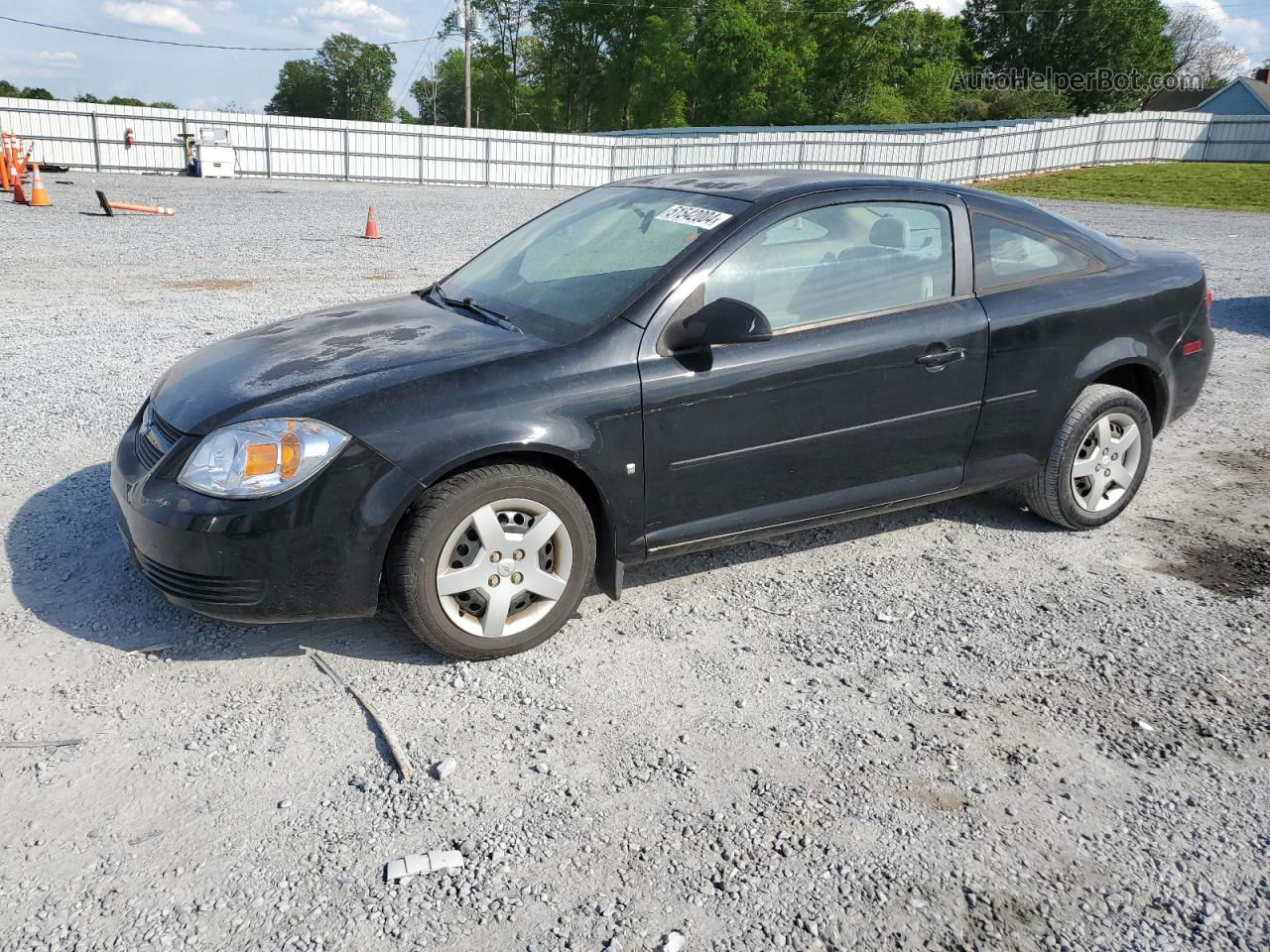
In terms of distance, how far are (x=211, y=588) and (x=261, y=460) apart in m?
0.45

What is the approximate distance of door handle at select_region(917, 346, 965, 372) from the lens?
4168 mm

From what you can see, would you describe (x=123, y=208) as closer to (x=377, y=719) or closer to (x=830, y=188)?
(x=830, y=188)

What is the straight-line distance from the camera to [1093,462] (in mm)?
4816

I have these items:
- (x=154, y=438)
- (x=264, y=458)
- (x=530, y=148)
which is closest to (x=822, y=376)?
(x=264, y=458)

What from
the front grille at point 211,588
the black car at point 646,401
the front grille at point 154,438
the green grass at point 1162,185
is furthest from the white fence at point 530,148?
the front grille at point 211,588

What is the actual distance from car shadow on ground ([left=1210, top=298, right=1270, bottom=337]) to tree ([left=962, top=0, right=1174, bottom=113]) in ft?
201

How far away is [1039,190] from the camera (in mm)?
29875

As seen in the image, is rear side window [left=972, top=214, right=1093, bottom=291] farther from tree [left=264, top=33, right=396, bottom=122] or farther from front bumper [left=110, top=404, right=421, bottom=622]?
tree [left=264, top=33, right=396, bottom=122]

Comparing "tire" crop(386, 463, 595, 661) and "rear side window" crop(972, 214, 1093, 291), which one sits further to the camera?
"rear side window" crop(972, 214, 1093, 291)

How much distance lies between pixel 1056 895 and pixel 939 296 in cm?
249

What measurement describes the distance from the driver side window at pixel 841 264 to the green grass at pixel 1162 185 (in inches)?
990

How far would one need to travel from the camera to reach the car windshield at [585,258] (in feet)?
12.8

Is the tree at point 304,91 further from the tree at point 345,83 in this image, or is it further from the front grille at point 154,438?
the front grille at point 154,438

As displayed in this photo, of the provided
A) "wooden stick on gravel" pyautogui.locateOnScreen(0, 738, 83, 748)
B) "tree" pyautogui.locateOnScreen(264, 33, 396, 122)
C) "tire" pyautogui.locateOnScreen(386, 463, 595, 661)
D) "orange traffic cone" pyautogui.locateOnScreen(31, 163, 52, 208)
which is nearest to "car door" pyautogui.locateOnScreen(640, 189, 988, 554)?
"tire" pyautogui.locateOnScreen(386, 463, 595, 661)
